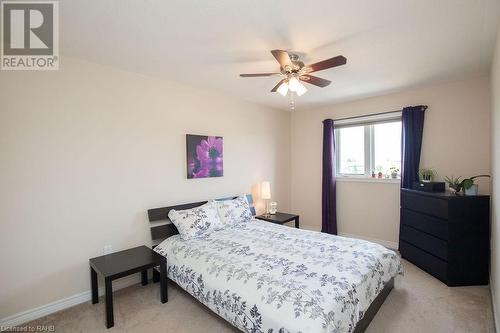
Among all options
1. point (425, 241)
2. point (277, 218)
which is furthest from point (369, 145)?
point (277, 218)

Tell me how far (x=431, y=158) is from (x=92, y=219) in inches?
172

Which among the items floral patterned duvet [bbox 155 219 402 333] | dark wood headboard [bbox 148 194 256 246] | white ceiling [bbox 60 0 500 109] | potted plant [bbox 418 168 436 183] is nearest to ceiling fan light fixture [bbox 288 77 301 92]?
white ceiling [bbox 60 0 500 109]

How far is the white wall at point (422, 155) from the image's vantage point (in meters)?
3.10

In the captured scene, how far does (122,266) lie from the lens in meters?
2.28

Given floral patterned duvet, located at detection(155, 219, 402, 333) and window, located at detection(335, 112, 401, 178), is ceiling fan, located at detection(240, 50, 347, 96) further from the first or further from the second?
window, located at detection(335, 112, 401, 178)

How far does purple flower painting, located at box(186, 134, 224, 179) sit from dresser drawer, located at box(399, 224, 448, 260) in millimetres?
2762

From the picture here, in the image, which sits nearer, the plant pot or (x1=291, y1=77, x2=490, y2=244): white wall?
the plant pot

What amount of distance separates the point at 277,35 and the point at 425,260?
3162 mm

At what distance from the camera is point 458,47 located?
7.48ft

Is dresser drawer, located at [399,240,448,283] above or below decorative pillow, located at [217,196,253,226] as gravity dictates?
below

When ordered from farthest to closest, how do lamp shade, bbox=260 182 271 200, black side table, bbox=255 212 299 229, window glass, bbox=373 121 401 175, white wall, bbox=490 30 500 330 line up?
1. lamp shade, bbox=260 182 271 200
2. window glass, bbox=373 121 401 175
3. black side table, bbox=255 212 299 229
4. white wall, bbox=490 30 500 330

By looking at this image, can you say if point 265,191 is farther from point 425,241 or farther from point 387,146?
point 425,241

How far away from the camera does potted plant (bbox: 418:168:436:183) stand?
3328 mm

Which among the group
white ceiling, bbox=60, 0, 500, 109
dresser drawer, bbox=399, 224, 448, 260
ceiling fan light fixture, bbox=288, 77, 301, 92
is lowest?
dresser drawer, bbox=399, 224, 448, 260
